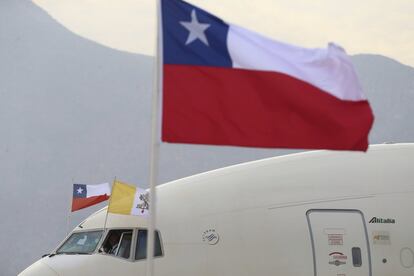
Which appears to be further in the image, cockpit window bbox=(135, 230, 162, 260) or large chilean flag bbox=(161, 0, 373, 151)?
cockpit window bbox=(135, 230, 162, 260)

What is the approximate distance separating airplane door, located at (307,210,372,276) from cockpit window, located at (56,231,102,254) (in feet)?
12.1

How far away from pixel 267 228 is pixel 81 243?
10.7 ft

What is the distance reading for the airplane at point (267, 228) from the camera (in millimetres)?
10492

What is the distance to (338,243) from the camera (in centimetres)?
1073

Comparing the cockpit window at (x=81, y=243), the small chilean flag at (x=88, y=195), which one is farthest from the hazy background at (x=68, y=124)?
the cockpit window at (x=81, y=243)

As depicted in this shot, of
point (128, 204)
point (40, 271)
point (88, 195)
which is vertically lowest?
point (40, 271)

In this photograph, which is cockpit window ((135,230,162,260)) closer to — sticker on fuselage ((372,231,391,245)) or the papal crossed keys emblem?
the papal crossed keys emblem

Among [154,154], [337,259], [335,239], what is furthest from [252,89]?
[337,259]

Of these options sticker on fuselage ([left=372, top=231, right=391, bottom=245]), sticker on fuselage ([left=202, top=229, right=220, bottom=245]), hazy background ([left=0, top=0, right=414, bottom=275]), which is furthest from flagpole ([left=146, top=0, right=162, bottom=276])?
hazy background ([left=0, top=0, right=414, bottom=275])

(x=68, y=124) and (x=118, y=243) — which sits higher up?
(x=68, y=124)

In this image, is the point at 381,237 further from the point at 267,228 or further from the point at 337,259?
the point at 267,228

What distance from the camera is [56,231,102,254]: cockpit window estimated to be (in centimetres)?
1097

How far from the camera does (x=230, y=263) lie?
34.3ft

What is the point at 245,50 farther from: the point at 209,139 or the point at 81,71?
the point at 81,71
